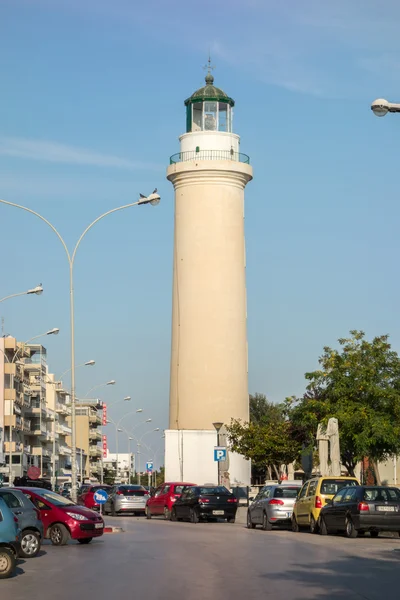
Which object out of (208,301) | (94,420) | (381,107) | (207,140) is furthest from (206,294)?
(94,420)

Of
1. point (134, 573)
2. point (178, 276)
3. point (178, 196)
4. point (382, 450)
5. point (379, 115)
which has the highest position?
point (178, 196)

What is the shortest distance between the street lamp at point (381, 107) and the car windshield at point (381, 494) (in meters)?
11.2

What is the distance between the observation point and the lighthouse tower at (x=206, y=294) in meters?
65.9

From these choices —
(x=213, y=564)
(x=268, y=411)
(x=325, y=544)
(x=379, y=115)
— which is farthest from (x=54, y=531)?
(x=268, y=411)

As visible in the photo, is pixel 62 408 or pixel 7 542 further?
pixel 62 408

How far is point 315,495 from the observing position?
104 feet

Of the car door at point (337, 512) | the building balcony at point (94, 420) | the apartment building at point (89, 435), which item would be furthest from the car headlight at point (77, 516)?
the building balcony at point (94, 420)

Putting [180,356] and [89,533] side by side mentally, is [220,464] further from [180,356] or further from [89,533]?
[89,533]

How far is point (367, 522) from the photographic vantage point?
28.4 m

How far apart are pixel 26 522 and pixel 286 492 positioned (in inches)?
516

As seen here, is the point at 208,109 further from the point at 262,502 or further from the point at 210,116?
the point at 262,502

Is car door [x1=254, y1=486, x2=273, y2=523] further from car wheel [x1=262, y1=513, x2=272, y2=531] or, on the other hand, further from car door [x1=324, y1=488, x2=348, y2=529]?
car door [x1=324, y1=488, x2=348, y2=529]

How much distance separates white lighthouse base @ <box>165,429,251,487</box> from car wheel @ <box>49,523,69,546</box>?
36.7 m

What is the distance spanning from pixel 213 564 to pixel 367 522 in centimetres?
832
